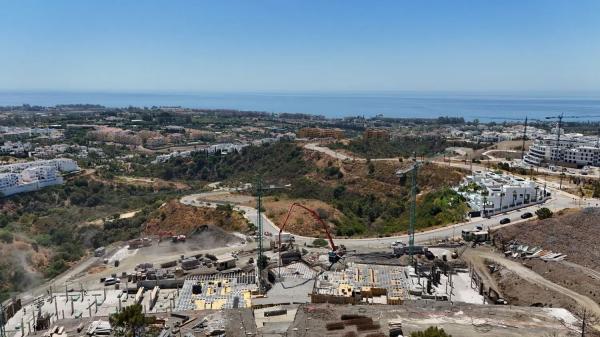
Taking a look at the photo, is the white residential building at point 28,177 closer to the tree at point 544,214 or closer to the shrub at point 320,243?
the shrub at point 320,243

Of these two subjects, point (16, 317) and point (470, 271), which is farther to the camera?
point (470, 271)

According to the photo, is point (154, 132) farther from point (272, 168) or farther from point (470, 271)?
point (470, 271)

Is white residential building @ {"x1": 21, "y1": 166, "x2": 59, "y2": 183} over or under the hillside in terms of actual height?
over

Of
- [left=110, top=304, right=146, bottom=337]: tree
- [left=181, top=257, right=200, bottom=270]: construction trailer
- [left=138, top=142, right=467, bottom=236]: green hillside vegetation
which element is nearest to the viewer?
[left=110, top=304, right=146, bottom=337]: tree

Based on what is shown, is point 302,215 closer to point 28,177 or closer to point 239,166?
point 28,177

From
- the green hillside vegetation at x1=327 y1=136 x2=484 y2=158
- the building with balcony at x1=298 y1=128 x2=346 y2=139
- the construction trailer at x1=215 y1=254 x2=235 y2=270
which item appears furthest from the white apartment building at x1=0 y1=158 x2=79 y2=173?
the building with balcony at x1=298 y1=128 x2=346 y2=139

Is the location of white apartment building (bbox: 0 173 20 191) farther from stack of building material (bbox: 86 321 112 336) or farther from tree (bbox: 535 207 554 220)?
tree (bbox: 535 207 554 220)

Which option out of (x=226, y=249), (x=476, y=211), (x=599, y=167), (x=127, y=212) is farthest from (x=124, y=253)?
(x=599, y=167)

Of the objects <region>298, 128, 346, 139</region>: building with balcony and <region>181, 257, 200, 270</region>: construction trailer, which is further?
<region>298, 128, 346, 139</region>: building with balcony
